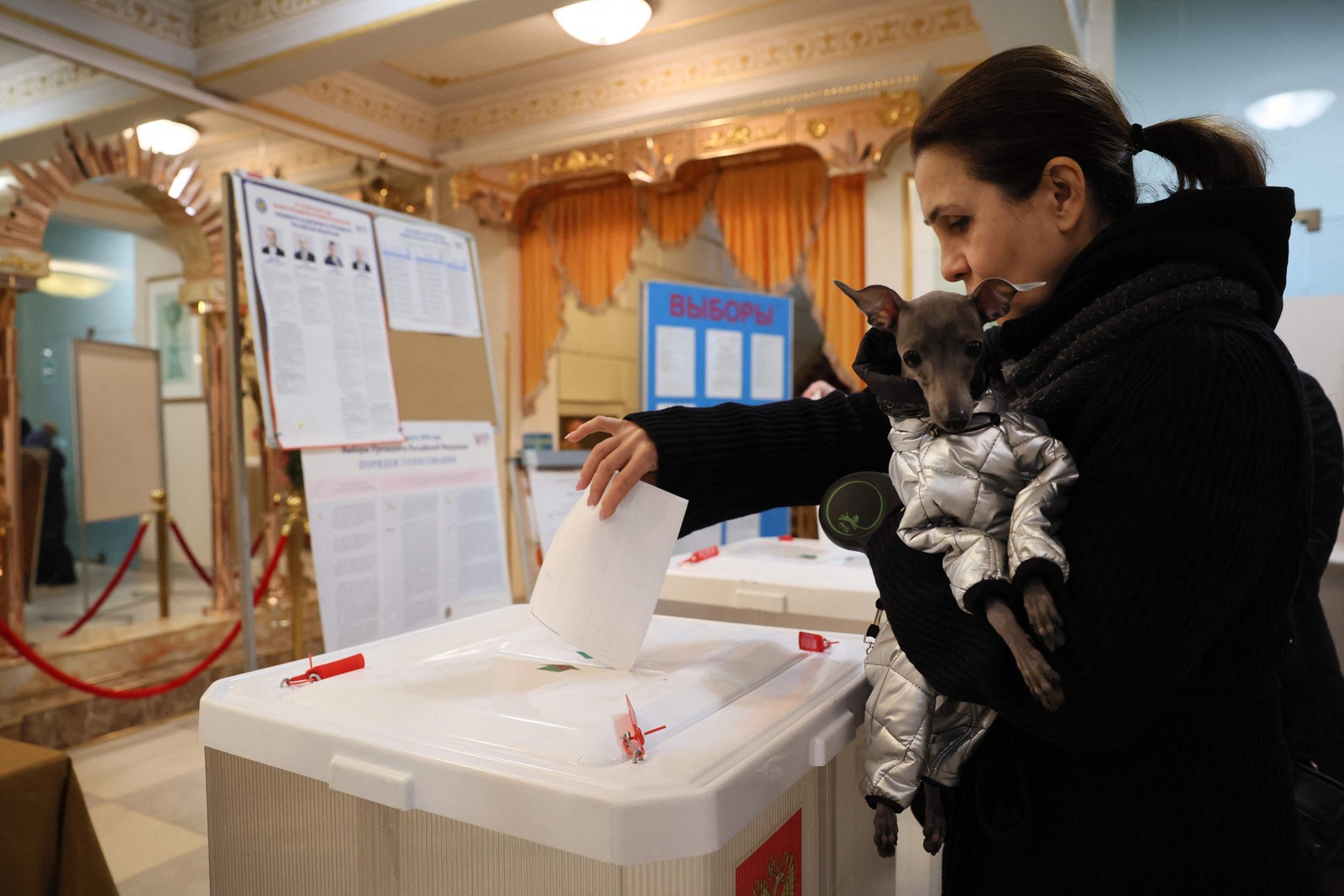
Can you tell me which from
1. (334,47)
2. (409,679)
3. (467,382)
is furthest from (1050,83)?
(334,47)

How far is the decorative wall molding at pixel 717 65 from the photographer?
13.1 feet

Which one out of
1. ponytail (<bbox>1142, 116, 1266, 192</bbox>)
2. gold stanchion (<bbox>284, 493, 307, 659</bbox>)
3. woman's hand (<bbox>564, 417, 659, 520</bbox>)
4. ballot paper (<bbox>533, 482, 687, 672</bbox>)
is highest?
ponytail (<bbox>1142, 116, 1266, 192</bbox>)

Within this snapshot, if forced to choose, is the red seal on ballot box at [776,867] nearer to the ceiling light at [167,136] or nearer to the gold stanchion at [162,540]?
the gold stanchion at [162,540]

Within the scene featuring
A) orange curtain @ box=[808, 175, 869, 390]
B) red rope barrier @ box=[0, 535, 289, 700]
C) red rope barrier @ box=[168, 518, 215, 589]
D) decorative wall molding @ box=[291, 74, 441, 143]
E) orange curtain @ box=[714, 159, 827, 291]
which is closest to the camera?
red rope barrier @ box=[0, 535, 289, 700]

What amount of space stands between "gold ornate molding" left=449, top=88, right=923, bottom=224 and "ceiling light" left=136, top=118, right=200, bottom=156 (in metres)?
1.59

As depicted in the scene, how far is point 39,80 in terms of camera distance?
3488 mm

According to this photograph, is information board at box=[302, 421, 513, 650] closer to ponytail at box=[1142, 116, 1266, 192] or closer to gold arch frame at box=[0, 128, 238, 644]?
gold arch frame at box=[0, 128, 238, 644]

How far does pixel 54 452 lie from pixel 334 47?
2.11 metres

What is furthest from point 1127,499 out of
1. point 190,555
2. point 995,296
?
point 190,555

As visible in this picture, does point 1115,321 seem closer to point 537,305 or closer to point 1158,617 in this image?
point 1158,617

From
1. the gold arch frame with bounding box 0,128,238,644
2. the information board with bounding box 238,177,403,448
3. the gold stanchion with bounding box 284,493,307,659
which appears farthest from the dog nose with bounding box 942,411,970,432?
the gold arch frame with bounding box 0,128,238,644

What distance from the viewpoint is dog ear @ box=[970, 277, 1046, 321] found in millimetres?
772

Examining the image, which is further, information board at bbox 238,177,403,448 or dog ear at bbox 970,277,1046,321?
information board at bbox 238,177,403,448

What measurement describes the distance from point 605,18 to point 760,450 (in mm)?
3237
